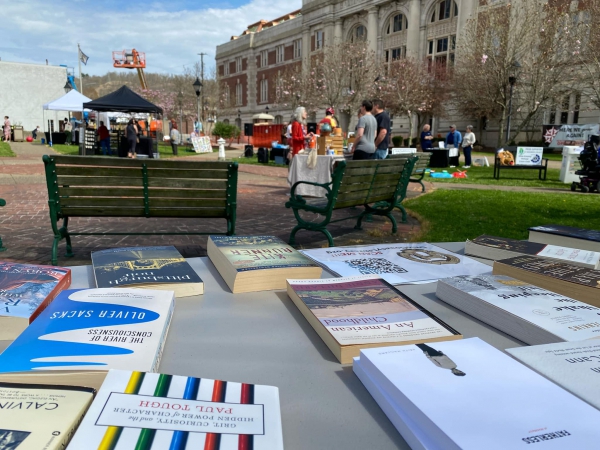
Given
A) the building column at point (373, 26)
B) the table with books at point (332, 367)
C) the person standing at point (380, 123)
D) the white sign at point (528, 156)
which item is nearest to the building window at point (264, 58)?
the building column at point (373, 26)

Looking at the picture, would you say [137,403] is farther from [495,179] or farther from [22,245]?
[495,179]

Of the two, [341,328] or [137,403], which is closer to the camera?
[137,403]

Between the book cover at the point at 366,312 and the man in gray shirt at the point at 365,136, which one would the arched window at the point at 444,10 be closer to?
the man in gray shirt at the point at 365,136

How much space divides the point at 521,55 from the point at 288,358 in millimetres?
31192

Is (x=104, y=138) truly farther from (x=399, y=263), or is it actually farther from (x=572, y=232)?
(x=572, y=232)

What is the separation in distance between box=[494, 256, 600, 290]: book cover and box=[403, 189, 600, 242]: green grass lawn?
3812 millimetres

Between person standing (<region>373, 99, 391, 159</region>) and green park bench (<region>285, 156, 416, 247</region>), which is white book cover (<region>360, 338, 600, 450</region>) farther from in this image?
person standing (<region>373, 99, 391, 159</region>)

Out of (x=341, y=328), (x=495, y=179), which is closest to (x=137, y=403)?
(x=341, y=328)

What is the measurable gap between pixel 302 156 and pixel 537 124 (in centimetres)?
3243

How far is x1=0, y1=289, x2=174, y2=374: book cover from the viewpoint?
2.66 feet

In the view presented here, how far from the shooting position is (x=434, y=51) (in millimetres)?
40031

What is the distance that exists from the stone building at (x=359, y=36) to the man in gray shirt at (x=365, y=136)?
27.8 meters

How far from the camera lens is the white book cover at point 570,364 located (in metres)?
0.77

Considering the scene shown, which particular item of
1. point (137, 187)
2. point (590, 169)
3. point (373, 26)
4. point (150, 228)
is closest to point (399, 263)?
point (137, 187)
